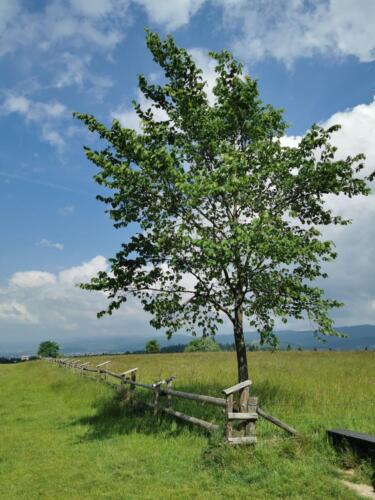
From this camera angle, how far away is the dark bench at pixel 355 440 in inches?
364

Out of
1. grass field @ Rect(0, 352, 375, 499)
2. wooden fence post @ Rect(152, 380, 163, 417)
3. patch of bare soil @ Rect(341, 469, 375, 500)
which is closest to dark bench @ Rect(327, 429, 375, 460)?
grass field @ Rect(0, 352, 375, 499)

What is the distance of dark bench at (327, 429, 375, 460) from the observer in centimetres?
925

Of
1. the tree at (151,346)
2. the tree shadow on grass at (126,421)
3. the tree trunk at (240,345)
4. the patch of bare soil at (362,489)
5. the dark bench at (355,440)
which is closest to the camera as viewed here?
the patch of bare soil at (362,489)

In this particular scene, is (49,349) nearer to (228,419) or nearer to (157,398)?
(157,398)

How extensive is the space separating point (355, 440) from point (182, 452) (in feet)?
15.2

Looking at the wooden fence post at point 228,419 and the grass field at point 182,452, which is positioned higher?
the wooden fence post at point 228,419

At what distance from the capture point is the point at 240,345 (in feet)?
51.8

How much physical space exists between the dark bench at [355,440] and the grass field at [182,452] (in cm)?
23

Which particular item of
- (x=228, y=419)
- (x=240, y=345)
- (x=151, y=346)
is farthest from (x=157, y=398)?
(x=151, y=346)

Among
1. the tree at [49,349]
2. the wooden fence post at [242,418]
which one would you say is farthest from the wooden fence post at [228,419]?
the tree at [49,349]

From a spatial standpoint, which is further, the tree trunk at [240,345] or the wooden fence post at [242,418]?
the tree trunk at [240,345]

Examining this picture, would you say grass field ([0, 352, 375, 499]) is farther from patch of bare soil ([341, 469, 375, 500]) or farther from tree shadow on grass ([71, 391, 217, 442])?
patch of bare soil ([341, 469, 375, 500])

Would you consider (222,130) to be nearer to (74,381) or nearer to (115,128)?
(115,128)

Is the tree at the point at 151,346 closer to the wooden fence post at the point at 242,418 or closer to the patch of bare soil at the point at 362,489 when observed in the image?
the wooden fence post at the point at 242,418
